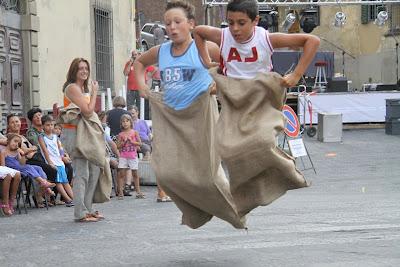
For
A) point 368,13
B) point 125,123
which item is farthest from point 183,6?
point 368,13

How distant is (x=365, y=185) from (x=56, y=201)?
17.3ft

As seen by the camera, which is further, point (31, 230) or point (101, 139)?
point (101, 139)

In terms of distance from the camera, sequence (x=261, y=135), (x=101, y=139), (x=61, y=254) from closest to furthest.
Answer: (x=261, y=135) → (x=61, y=254) → (x=101, y=139)

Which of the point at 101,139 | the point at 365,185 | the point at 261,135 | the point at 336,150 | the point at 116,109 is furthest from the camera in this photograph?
the point at 336,150

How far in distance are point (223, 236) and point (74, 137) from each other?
9.47ft

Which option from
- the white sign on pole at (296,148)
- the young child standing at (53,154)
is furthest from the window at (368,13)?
the young child standing at (53,154)

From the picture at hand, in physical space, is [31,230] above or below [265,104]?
below

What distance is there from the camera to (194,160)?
751cm

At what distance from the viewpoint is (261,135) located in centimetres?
705

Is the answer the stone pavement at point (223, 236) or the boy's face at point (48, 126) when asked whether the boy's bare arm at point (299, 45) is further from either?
the boy's face at point (48, 126)

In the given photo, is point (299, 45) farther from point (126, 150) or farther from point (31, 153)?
point (126, 150)

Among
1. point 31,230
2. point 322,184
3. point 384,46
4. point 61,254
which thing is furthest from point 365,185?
point 384,46

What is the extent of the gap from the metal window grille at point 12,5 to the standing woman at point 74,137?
816 cm

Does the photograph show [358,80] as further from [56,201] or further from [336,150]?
[56,201]
